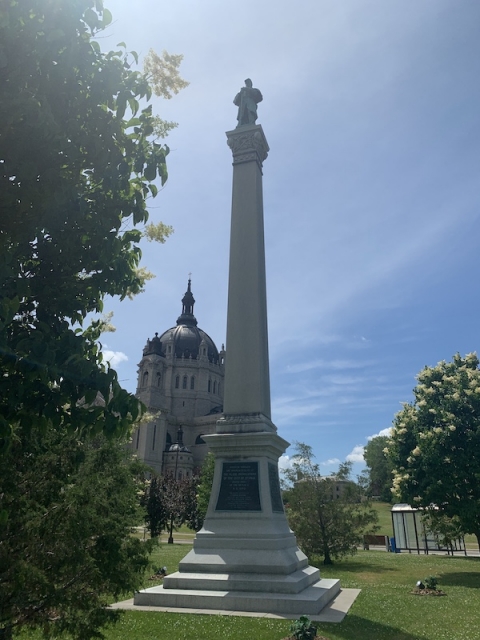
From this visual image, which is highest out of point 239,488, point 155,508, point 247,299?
point 247,299

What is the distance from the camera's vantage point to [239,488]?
1262 cm

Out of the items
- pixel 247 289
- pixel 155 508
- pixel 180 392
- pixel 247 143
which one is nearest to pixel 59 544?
pixel 247 289

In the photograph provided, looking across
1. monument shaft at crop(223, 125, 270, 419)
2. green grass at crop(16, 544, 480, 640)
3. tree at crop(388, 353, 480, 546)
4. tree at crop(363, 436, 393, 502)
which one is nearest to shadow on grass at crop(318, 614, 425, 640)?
green grass at crop(16, 544, 480, 640)

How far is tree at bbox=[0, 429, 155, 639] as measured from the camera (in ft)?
16.9

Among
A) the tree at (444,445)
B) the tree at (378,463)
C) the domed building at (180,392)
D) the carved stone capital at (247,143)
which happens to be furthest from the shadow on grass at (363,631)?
the tree at (378,463)

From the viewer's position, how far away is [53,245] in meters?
5.37

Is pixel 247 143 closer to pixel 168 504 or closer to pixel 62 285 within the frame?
pixel 62 285

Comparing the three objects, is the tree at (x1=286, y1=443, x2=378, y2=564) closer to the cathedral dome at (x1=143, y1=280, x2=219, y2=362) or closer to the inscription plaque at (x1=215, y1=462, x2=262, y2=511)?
the inscription plaque at (x1=215, y1=462, x2=262, y2=511)

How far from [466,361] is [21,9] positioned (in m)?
22.4

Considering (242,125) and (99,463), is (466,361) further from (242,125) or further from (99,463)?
(99,463)

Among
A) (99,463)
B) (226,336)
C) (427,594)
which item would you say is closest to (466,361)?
(427,594)

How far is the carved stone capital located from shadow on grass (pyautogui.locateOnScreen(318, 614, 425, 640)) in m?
13.3

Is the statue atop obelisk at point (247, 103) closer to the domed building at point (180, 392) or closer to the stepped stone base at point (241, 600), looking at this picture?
the stepped stone base at point (241, 600)

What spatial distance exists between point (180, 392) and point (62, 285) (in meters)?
96.8
